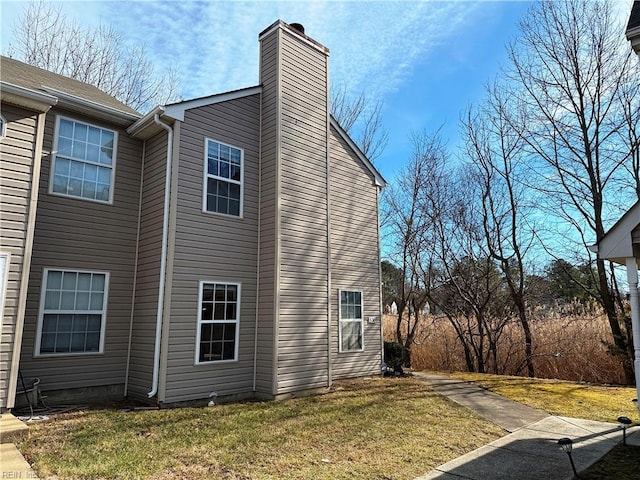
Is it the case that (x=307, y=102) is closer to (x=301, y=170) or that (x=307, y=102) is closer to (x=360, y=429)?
(x=301, y=170)

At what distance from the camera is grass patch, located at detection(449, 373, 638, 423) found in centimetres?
710

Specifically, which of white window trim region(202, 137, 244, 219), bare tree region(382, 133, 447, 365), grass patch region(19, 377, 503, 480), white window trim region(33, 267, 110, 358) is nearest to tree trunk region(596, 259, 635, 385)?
bare tree region(382, 133, 447, 365)

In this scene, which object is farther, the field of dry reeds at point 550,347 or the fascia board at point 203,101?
the field of dry reeds at point 550,347

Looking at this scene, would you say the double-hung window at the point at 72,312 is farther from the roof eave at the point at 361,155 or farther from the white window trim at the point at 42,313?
the roof eave at the point at 361,155

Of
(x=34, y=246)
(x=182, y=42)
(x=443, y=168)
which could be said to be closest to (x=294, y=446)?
(x=34, y=246)

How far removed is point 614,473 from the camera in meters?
4.28

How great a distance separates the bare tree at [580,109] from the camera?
11.7m

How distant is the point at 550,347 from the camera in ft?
40.2

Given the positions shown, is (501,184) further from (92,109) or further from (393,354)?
(92,109)

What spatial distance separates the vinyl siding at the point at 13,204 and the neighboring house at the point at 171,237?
2 cm

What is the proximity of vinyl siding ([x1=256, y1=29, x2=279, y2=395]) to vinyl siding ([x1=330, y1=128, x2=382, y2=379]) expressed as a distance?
2330 mm

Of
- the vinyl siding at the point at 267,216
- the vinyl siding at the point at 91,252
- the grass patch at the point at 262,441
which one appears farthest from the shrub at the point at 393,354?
the vinyl siding at the point at 91,252

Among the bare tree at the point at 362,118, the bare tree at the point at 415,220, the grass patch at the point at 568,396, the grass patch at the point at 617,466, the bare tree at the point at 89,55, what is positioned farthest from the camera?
the bare tree at the point at 362,118

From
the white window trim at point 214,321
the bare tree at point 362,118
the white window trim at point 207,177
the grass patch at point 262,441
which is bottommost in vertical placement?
the grass patch at point 262,441
